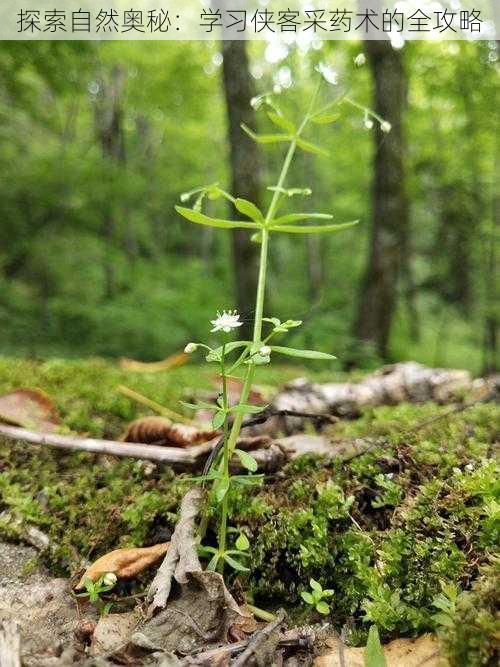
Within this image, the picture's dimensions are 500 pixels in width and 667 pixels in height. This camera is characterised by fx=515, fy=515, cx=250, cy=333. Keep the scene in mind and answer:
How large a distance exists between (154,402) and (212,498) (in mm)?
1167

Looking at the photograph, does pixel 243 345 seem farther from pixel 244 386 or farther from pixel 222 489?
pixel 222 489

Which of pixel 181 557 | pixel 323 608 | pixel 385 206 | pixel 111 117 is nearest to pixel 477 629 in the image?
pixel 323 608

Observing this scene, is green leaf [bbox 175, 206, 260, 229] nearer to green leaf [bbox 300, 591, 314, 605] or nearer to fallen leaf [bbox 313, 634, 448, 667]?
green leaf [bbox 300, 591, 314, 605]

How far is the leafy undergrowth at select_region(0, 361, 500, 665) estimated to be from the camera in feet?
3.99

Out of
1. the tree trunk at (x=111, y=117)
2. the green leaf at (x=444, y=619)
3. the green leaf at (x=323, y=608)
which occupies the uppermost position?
the tree trunk at (x=111, y=117)

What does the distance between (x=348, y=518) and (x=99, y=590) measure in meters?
0.69

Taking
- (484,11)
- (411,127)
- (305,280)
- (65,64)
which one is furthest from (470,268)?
(305,280)

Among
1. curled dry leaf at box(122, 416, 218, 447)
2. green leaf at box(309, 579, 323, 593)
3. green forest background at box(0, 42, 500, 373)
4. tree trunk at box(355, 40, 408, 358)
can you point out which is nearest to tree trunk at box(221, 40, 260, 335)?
green forest background at box(0, 42, 500, 373)

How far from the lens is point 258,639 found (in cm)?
114

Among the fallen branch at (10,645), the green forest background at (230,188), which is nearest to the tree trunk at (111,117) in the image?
the green forest background at (230,188)

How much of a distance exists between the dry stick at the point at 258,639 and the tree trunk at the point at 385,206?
5.08 meters

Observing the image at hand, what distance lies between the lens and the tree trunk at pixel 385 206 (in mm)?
6332

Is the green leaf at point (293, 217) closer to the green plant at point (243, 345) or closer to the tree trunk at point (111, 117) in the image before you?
the green plant at point (243, 345)

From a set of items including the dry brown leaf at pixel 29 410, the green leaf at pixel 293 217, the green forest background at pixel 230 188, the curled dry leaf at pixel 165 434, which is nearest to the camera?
the green leaf at pixel 293 217
